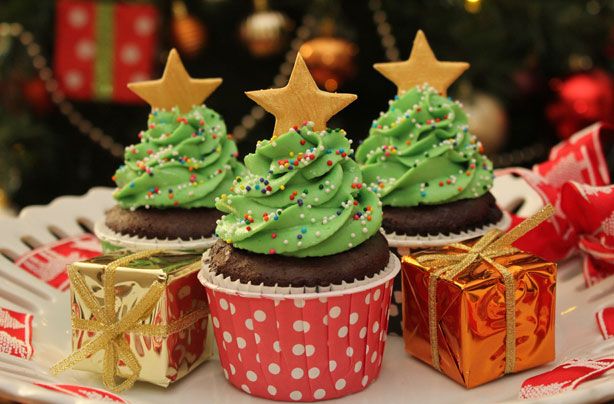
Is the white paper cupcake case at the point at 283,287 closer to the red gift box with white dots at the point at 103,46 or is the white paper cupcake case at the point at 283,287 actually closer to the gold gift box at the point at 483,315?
the gold gift box at the point at 483,315

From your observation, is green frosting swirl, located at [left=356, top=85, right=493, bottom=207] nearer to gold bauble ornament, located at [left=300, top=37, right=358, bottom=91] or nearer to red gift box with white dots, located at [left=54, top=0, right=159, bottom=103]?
gold bauble ornament, located at [left=300, top=37, right=358, bottom=91]

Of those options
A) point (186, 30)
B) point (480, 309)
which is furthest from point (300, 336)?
point (186, 30)

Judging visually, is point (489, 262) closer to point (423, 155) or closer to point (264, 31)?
point (423, 155)

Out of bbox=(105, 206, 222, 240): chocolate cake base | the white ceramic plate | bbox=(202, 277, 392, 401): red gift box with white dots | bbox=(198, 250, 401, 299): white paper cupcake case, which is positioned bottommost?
the white ceramic plate

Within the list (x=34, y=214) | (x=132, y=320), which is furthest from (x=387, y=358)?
(x=34, y=214)

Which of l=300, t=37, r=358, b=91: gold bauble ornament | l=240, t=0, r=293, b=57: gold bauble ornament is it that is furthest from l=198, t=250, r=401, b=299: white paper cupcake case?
l=240, t=0, r=293, b=57: gold bauble ornament

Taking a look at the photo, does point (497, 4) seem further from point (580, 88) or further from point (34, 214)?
point (34, 214)

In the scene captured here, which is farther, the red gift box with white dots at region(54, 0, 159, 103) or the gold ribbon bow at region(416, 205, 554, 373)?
the red gift box with white dots at region(54, 0, 159, 103)

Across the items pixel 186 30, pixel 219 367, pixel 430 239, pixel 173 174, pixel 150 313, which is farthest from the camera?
pixel 186 30
